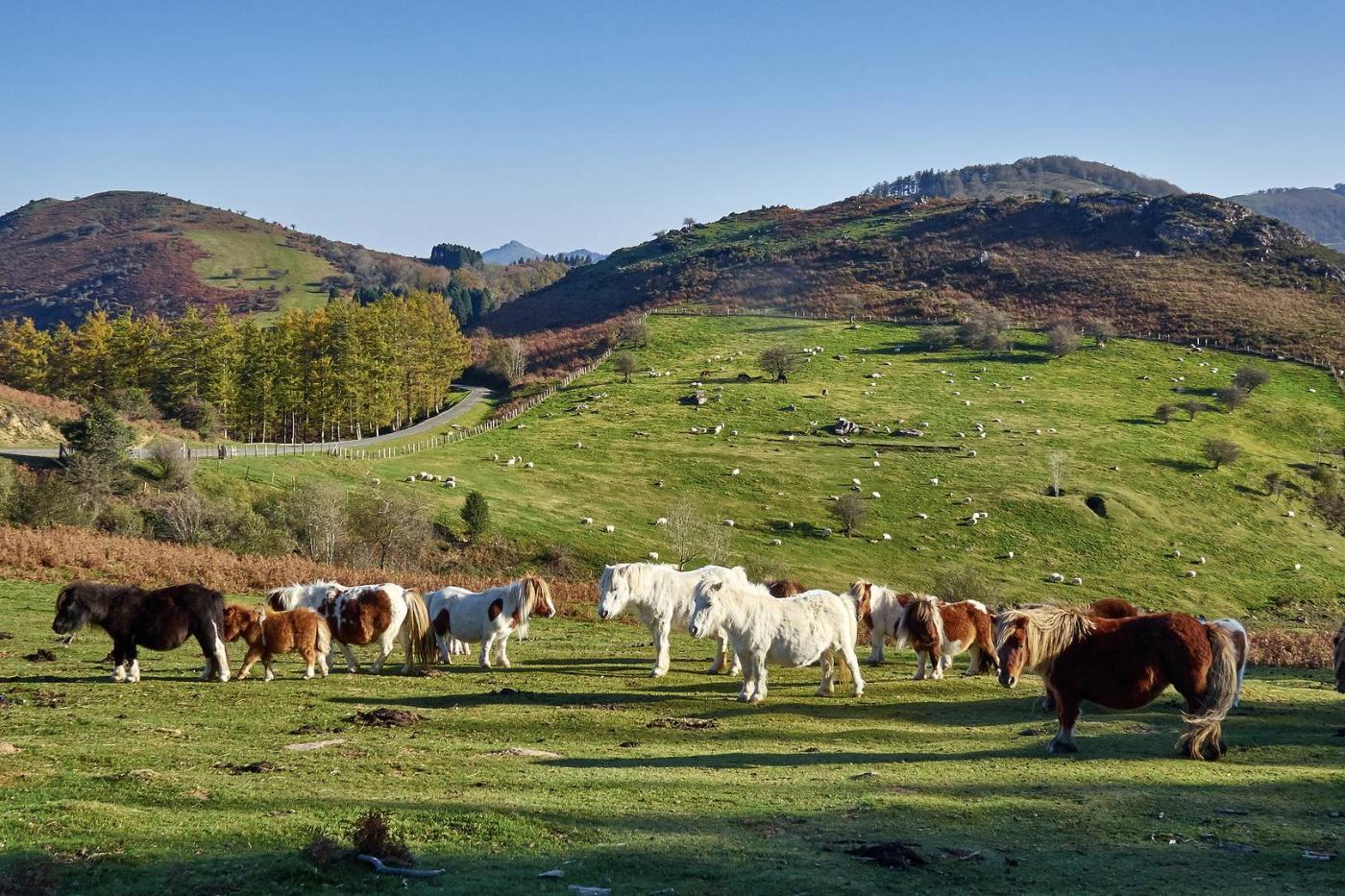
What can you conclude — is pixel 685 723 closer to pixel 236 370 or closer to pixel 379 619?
pixel 379 619

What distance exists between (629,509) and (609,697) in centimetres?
4529

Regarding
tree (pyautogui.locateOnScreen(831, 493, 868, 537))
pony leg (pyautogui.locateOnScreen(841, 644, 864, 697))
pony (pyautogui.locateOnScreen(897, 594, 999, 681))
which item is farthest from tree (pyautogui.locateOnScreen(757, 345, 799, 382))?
pony leg (pyautogui.locateOnScreen(841, 644, 864, 697))

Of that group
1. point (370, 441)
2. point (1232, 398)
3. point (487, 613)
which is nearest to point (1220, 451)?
point (1232, 398)

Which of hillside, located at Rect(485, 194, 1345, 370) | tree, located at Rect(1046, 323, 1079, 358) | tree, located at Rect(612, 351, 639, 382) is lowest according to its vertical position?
tree, located at Rect(612, 351, 639, 382)

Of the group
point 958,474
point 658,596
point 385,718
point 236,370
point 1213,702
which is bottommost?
point 385,718

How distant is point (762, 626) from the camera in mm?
20969

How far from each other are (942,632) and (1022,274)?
132803 mm

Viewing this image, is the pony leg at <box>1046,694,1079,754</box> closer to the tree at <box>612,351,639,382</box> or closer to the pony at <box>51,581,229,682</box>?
the pony at <box>51,581,229,682</box>

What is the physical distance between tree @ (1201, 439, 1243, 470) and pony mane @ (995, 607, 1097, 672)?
69553mm

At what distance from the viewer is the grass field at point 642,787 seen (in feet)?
34.1

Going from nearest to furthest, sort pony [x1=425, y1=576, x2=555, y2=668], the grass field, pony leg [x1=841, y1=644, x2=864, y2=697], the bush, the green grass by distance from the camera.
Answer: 1. the grass field
2. pony leg [x1=841, y1=644, x2=864, y2=697]
3. pony [x1=425, y1=576, x2=555, y2=668]
4. the bush
5. the green grass

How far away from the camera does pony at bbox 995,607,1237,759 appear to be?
15930 millimetres

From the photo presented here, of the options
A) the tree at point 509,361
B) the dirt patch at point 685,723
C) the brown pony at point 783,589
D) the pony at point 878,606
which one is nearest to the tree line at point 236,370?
the tree at point 509,361

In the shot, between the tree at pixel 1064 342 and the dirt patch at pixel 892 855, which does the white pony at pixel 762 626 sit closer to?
the dirt patch at pixel 892 855
